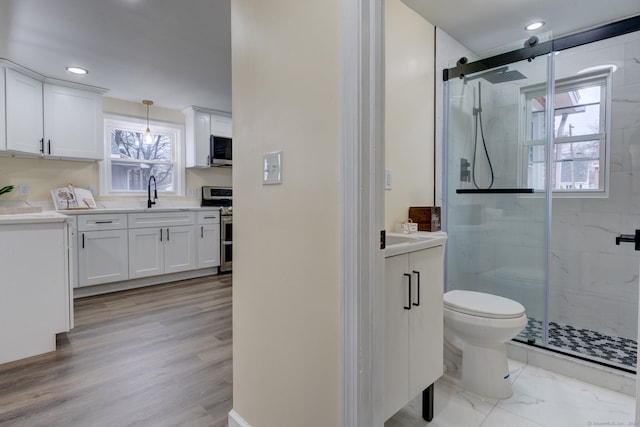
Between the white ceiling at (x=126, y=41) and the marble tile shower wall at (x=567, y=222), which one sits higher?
the white ceiling at (x=126, y=41)

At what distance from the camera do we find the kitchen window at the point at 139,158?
161 inches

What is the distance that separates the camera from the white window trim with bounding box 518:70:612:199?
2.24 meters

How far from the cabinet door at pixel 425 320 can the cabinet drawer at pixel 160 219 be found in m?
3.45

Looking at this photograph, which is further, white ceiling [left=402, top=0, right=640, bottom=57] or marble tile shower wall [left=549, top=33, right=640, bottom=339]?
marble tile shower wall [left=549, top=33, right=640, bottom=339]

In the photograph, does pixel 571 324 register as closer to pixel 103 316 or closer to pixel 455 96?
pixel 455 96

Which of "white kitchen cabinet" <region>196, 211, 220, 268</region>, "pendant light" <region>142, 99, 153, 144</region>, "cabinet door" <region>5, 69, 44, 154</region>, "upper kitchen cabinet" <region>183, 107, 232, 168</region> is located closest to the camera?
"cabinet door" <region>5, 69, 44, 154</region>

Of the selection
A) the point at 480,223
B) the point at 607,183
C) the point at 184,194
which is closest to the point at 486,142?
the point at 480,223

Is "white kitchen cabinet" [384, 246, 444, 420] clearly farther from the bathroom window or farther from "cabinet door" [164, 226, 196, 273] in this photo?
"cabinet door" [164, 226, 196, 273]

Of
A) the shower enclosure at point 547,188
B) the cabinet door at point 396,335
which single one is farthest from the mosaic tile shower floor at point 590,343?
the cabinet door at point 396,335

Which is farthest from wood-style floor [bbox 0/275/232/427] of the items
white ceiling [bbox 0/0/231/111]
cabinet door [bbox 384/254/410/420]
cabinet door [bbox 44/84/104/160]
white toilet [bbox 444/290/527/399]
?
white ceiling [bbox 0/0/231/111]

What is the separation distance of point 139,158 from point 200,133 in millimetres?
849

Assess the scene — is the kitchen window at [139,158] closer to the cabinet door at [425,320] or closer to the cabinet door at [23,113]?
the cabinet door at [23,113]

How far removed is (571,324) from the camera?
8.29 feet

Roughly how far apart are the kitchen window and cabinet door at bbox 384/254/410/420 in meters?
3.97
